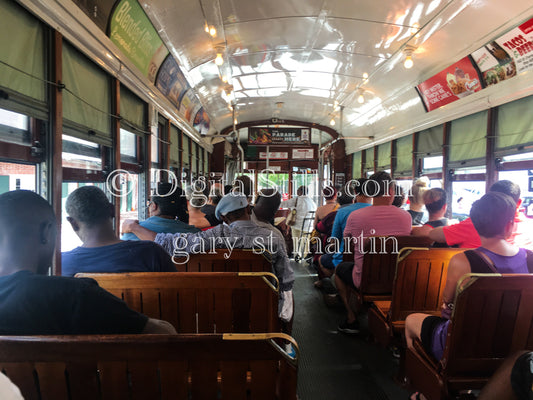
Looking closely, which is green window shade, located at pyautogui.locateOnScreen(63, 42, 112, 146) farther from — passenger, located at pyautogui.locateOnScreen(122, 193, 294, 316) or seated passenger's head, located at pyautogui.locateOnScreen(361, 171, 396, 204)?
seated passenger's head, located at pyautogui.locateOnScreen(361, 171, 396, 204)

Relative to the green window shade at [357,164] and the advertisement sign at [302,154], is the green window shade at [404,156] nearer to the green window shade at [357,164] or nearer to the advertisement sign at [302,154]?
the green window shade at [357,164]

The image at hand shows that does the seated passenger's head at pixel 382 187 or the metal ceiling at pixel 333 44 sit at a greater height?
the metal ceiling at pixel 333 44

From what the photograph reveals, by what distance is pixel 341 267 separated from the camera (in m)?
2.99

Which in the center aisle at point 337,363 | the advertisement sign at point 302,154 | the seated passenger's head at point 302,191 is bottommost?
the center aisle at point 337,363

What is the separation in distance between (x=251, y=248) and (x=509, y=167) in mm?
4153

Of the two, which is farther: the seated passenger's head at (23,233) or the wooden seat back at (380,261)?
the wooden seat back at (380,261)

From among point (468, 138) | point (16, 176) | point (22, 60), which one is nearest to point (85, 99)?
point (22, 60)

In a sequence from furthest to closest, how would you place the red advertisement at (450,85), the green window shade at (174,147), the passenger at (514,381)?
the green window shade at (174,147) → the red advertisement at (450,85) → the passenger at (514,381)

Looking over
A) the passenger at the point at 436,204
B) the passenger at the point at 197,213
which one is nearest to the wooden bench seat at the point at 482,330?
the passenger at the point at 436,204

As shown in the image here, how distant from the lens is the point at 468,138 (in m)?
4.99

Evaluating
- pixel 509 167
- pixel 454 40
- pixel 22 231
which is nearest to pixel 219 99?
pixel 454 40

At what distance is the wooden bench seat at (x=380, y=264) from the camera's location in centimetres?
248

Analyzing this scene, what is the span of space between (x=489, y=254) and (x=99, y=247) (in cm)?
205

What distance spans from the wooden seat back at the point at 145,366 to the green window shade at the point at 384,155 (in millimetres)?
8067
